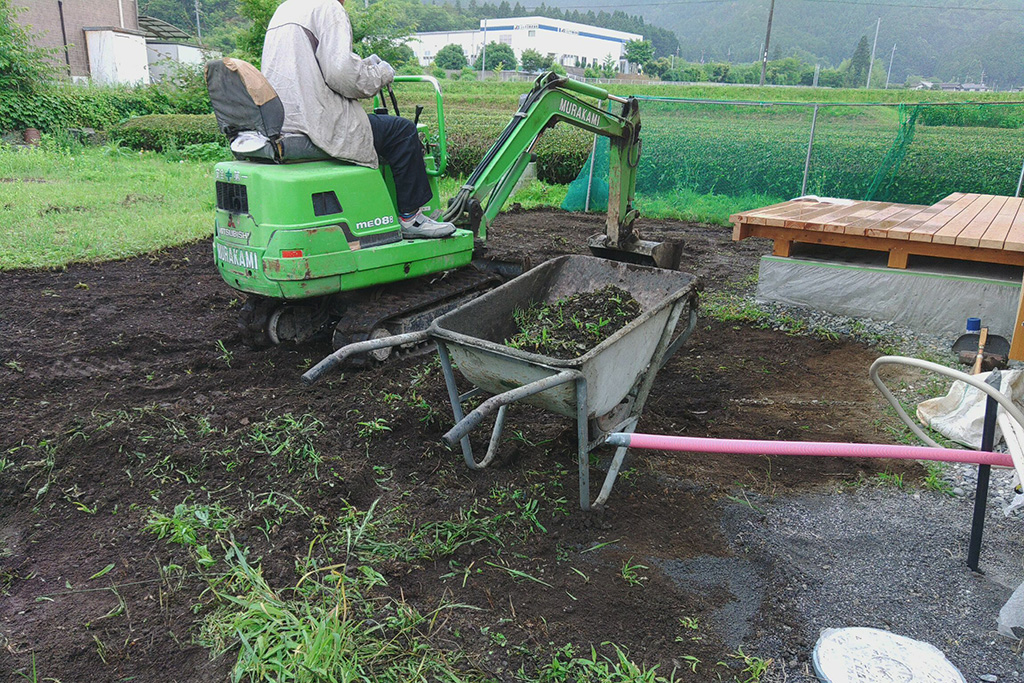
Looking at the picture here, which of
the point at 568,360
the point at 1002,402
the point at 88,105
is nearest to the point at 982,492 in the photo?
the point at 1002,402

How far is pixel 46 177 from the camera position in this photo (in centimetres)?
1328

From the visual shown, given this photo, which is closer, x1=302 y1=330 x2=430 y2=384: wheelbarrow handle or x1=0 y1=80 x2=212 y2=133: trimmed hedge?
x1=302 y1=330 x2=430 y2=384: wheelbarrow handle

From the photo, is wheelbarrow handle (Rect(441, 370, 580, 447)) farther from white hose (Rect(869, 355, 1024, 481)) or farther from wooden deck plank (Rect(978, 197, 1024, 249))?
wooden deck plank (Rect(978, 197, 1024, 249))

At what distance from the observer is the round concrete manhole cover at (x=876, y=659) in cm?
269

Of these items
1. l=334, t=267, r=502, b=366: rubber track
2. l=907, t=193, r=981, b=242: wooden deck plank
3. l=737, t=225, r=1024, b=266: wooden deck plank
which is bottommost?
l=334, t=267, r=502, b=366: rubber track

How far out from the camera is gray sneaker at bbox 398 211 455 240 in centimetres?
571

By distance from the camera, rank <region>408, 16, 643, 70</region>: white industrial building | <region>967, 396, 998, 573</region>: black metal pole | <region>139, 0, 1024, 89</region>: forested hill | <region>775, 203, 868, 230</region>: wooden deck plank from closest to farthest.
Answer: <region>967, 396, 998, 573</region>: black metal pole < <region>775, 203, 868, 230</region>: wooden deck plank < <region>408, 16, 643, 70</region>: white industrial building < <region>139, 0, 1024, 89</region>: forested hill

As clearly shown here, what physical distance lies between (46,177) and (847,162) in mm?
12875

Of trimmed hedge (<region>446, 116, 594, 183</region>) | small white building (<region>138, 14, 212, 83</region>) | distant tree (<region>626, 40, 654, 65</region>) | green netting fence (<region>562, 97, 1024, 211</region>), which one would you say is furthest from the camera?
distant tree (<region>626, 40, 654, 65</region>)

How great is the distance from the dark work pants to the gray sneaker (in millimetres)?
77

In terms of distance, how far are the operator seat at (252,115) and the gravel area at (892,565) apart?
3.49 m

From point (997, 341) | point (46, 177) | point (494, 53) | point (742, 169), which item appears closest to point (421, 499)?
point (997, 341)

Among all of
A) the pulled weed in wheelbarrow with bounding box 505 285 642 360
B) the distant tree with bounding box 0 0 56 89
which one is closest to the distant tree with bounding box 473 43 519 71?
the distant tree with bounding box 0 0 56 89

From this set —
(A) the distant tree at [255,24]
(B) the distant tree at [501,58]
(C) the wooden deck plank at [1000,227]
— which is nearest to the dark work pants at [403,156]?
(C) the wooden deck plank at [1000,227]
